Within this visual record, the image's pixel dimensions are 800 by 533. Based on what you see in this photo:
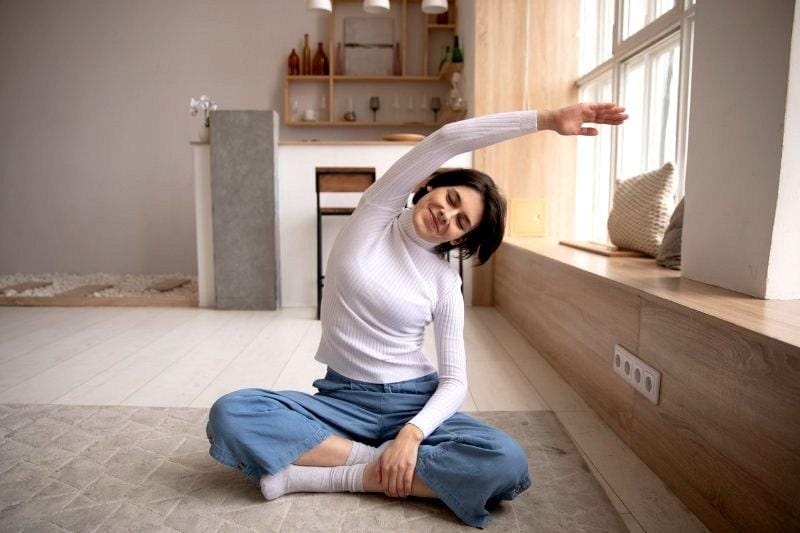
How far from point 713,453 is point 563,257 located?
137 centimetres

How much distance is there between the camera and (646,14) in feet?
9.62

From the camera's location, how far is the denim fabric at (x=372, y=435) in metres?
1.25

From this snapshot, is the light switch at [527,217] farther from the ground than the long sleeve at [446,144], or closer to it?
closer to it

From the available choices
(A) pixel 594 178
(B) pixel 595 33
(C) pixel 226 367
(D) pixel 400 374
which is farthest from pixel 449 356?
(B) pixel 595 33

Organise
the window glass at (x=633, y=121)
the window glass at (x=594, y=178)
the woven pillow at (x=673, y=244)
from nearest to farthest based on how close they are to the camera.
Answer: the woven pillow at (x=673, y=244), the window glass at (x=633, y=121), the window glass at (x=594, y=178)

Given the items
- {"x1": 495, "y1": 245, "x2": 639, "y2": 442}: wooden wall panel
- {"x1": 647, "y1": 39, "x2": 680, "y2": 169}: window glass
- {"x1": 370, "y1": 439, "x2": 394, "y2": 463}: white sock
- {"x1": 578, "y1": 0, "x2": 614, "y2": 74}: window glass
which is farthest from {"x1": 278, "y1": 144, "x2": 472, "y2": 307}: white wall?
{"x1": 370, "y1": 439, "x2": 394, "y2": 463}: white sock

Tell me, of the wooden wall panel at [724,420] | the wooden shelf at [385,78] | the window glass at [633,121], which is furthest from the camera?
the wooden shelf at [385,78]

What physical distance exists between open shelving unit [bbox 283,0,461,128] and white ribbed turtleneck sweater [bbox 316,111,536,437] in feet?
13.5

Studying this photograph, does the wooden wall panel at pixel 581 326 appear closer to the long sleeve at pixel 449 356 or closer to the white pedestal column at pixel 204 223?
the long sleeve at pixel 449 356

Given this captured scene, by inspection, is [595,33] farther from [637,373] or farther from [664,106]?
[637,373]

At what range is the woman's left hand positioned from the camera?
48.6 inches

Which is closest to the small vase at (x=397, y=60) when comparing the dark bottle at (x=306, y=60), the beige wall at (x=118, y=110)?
the beige wall at (x=118, y=110)

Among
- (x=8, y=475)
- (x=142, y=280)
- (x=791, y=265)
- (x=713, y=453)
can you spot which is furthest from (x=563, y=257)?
(x=142, y=280)

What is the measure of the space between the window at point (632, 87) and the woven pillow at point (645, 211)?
0.12m
